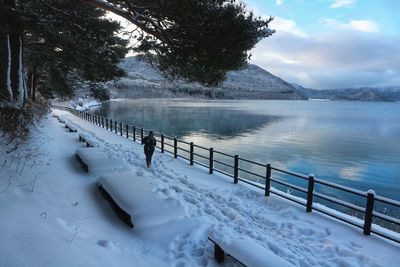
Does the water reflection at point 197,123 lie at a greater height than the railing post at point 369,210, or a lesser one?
lesser

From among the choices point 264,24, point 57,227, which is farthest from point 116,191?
point 264,24

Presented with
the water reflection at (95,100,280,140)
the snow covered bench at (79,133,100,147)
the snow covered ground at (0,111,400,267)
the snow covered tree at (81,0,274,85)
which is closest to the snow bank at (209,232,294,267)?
the snow covered ground at (0,111,400,267)

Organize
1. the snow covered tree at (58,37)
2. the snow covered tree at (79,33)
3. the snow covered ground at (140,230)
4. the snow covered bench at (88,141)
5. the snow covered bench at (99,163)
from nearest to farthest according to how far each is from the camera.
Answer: the snow covered ground at (140,230), the snow covered bench at (99,163), the snow covered tree at (58,37), the snow covered tree at (79,33), the snow covered bench at (88,141)

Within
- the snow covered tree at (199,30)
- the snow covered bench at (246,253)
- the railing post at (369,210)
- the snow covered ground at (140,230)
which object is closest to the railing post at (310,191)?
the snow covered ground at (140,230)

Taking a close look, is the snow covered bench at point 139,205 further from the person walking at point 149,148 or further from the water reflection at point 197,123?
the water reflection at point 197,123

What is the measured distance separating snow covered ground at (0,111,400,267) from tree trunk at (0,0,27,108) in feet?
13.9

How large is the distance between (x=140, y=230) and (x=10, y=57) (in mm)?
10149

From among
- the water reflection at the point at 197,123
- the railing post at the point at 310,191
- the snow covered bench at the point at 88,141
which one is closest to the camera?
the railing post at the point at 310,191

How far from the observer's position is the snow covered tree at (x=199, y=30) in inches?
424

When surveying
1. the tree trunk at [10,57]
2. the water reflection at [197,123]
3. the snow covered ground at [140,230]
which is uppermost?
the tree trunk at [10,57]

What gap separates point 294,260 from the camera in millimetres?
6195

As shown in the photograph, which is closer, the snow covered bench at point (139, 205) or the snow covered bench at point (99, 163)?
the snow covered bench at point (139, 205)

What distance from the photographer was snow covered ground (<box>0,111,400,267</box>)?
16.7 feet

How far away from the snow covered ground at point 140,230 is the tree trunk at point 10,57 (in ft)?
13.9
